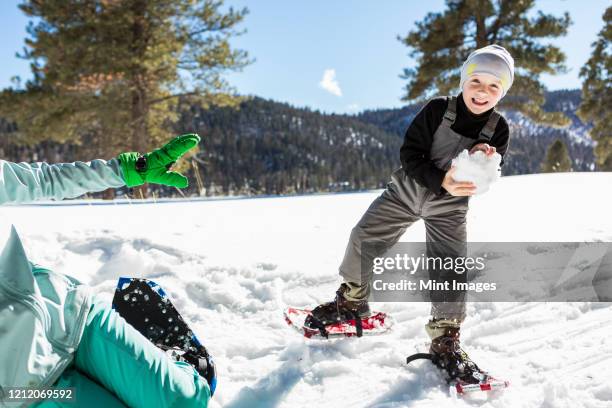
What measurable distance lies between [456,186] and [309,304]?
1.58 metres

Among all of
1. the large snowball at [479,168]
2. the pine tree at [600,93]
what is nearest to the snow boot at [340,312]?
the large snowball at [479,168]

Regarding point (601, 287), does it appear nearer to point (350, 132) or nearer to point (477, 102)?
point (477, 102)

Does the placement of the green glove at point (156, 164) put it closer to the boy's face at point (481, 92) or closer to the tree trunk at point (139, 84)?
the boy's face at point (481, 92)

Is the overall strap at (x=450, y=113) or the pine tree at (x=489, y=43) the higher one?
the pine tree at (x=489, y=43)

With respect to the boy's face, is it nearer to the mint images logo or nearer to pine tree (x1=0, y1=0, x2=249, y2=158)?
the mint images logo

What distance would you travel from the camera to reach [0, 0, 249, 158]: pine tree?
12711mm

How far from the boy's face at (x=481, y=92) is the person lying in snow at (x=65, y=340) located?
2.01 meters

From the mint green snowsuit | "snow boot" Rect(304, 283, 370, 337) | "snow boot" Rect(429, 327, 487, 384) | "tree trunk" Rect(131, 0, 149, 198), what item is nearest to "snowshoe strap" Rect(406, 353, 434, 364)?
"snow boot" Rect(429, 327, 487, 384)

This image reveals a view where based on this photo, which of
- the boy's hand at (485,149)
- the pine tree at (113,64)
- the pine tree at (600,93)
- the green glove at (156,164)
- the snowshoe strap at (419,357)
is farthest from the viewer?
the pine tree at (600,93)

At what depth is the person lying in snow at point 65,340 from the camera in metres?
1.39

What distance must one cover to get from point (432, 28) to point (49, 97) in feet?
45.1

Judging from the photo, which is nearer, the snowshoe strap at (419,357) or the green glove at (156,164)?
the green glove at (156,164)

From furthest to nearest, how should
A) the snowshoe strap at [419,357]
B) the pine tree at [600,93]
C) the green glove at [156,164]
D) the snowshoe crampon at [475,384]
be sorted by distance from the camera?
the pine tree at [600,93], the snowshoe strap at [419,357], the snowshoe crampon at [475,384], the green glove at [156,164]

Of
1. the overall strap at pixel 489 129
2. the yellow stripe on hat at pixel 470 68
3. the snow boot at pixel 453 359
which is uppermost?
the yellow stripe on hat at pixel 470 68
